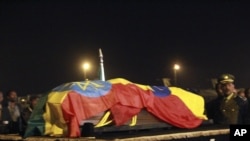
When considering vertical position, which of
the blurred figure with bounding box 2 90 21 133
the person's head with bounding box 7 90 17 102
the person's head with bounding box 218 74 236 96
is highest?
the person's head with bounding box 218 74 236 96

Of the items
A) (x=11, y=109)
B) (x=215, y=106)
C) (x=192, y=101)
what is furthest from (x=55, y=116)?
(x=11, y=109)

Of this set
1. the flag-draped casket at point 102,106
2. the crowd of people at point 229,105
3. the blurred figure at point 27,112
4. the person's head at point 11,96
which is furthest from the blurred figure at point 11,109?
the crowd of people at point 229,105

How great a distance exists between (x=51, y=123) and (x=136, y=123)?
125 centimetres

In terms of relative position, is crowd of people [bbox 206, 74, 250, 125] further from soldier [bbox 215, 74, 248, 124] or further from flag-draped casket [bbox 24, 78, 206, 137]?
flag-draped casket [bbox 24, 78, 206, 137]

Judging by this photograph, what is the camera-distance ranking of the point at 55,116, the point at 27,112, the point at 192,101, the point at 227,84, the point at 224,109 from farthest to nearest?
1. the point at 27,112
2. the point at 224,109
3. the point at 227,84
4. the point at 192,101
5. the point at 55,116

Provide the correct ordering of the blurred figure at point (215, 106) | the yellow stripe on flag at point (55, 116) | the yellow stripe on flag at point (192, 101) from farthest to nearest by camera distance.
Result: the blurred figure at point (215, 106)
the yellow stripe on flag at point (192, 101)
the yellow stripe on flag at point (55, 116)

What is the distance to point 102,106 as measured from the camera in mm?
7117

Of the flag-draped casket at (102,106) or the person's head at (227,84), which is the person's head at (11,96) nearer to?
the flag-draped casket at (102,106)

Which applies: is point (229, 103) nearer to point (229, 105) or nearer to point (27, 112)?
point (229, 105)

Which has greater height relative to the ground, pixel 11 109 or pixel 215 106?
pixel 215 106

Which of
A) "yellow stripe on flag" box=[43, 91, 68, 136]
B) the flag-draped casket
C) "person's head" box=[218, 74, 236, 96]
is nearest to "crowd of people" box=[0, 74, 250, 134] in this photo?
"person's head" box=[218, 74, 236, 96]

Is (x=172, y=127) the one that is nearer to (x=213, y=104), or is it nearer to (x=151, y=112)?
(x=151, y=112)

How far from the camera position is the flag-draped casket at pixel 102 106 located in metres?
6.81

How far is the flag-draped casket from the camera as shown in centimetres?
681
